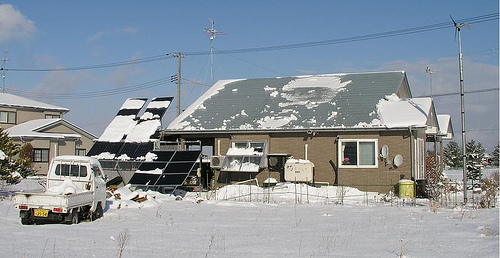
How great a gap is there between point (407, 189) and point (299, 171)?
4484 mm

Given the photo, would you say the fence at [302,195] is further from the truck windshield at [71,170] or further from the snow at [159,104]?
the truck windshield at [71,170]

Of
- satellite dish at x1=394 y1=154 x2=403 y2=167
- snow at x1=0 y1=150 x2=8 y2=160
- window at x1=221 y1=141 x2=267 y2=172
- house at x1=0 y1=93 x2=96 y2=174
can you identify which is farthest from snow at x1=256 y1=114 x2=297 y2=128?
house at x1=0 y1=93 x2=96 y2=174

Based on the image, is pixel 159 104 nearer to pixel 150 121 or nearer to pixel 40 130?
pixel 150 121

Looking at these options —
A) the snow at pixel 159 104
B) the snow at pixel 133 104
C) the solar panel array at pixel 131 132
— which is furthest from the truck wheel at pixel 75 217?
the snow at pixel 133 104

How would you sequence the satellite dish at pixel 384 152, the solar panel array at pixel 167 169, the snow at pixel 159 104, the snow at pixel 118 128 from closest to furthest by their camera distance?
the solar panel array at pixel 167 169 < the satellite dish at pixel 384 152 < the snow at pixel 118 128 < the snow at pixel 159 104

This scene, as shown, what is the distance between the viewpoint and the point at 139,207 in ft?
58.6

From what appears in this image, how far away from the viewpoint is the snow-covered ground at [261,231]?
975 centimetres

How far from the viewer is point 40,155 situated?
4262cm

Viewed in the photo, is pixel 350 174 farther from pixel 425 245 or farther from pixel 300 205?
pixel 425 245

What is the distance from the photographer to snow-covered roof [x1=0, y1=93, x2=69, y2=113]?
46.3 m

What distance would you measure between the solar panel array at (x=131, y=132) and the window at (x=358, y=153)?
8550mm

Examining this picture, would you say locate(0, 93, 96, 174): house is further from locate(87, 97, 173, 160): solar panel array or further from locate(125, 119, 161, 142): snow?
locate(125, 119, 161, 142): snow

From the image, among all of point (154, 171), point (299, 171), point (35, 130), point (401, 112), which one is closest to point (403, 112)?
point (401, 112)

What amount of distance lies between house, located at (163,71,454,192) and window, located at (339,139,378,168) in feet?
0.14
